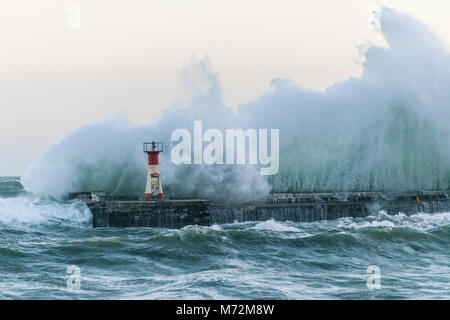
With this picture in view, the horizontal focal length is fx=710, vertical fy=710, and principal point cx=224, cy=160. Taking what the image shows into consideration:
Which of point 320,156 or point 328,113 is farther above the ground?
point 328,113

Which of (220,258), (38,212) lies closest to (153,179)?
(38,212)

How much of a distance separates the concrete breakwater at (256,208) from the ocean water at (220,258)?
1.86ft

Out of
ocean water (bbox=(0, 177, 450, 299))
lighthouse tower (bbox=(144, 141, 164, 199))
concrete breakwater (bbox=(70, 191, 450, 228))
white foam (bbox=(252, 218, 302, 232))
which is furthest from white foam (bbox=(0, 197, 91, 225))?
white foam (bbox=(252, 218, 302, 232))

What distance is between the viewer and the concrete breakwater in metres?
17.3

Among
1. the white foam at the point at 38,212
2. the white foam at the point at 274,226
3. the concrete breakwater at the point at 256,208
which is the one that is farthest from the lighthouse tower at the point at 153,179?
the white foam at the point at 274,226

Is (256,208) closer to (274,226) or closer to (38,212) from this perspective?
(274,226)

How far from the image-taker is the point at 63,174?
21828mm

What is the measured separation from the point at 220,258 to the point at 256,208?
603cm

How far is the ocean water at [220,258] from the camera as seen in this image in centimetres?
989

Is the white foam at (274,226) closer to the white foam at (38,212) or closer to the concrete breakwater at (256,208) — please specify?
the concrete breakwater at (256,208)

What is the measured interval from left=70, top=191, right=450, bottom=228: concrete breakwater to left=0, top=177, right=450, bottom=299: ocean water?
566 mm
